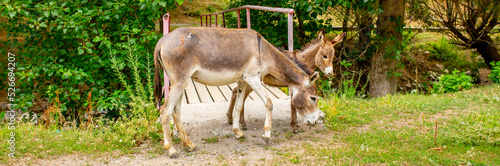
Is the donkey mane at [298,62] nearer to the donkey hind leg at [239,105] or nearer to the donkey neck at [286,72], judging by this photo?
the donkey neck at [286,72]

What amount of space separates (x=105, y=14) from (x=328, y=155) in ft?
14.0

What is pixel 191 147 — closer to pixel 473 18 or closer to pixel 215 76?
pixel 215 76

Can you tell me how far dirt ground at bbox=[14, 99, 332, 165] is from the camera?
15.0 feet

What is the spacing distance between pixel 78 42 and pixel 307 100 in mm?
4241

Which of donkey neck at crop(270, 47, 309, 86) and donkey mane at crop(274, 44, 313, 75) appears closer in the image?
donkey neck at crop(270, 47, 309, 86)

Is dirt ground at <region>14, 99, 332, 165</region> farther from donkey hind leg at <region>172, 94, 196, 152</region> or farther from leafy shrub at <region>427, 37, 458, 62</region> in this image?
leafy shrub at <region>427, 37, 458, 62</region>

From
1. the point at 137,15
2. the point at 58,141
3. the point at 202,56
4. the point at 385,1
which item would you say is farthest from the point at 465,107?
the point at 58,141

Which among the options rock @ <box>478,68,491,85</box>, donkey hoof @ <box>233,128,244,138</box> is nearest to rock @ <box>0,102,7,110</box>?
donkey hoof @ <box>233,128,244,138</box>

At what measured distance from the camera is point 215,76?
466 centimetres

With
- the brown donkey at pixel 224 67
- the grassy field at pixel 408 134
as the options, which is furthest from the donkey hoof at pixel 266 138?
the grassy field at pixel 408 134

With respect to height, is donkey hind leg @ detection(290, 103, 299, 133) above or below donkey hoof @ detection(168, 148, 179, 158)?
above

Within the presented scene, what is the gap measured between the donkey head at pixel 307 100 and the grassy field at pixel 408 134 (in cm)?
39

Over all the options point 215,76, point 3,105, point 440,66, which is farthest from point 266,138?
point 440,66

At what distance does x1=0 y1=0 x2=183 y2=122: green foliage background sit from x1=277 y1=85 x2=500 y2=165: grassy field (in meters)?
3.22
